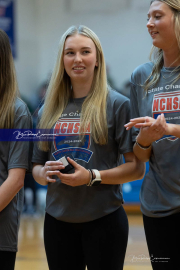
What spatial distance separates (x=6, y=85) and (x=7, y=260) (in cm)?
81

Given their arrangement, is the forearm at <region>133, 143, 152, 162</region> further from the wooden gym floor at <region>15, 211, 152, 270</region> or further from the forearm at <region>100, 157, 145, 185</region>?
the wooden gym floor at <region>15, 211, 152, 270</region>

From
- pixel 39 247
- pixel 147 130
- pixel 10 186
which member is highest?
pixel 147 130

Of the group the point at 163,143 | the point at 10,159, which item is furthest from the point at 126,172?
the point at 10,159

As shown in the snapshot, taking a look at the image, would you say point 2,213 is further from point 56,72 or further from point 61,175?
point 56,72

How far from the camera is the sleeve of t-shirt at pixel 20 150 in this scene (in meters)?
1.76

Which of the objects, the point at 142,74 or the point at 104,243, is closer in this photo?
the point at 104,243

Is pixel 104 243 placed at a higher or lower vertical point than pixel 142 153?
lower

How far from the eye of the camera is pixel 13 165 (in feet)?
5.73

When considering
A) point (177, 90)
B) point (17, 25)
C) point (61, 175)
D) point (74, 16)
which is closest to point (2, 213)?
point (61, 175)

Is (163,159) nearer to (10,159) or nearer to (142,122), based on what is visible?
(142,122)

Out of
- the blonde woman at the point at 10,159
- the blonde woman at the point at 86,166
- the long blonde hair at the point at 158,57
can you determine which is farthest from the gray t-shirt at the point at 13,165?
the long blonde hair at the point at 158,57

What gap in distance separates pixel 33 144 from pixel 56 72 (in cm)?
38

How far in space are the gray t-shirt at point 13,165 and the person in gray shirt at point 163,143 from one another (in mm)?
531

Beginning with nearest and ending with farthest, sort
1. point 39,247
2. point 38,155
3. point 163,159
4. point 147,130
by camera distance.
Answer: point 147,130 < point 163,159 < point 38,155 < point 39,247
